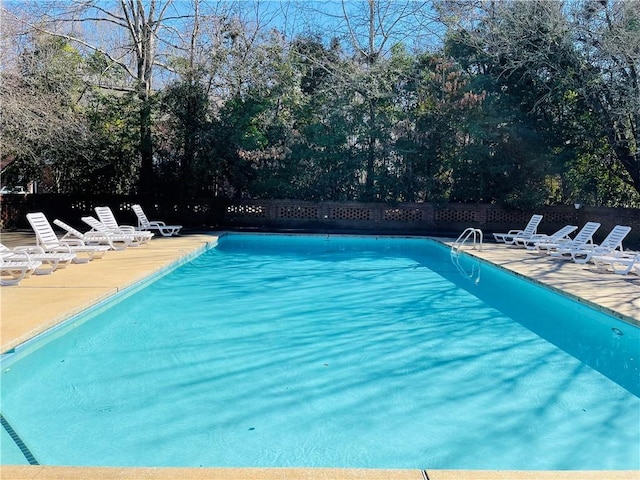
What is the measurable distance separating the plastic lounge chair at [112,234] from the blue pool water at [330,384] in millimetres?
2771

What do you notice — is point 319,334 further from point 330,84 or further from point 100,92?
point 100,92

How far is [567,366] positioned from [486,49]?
11.2 meters

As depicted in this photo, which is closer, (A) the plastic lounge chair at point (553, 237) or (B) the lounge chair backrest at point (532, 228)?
(A) the plastic lounge chair at point (553, 237)

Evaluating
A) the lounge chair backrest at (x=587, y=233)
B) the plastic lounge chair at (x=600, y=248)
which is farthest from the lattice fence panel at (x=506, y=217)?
the plastic lounge chair at (x=600, y=248)

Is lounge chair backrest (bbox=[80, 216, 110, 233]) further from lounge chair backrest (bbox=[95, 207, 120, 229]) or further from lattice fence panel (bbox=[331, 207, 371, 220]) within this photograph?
lattice fence panel (bbox=[331, 207, 371, 220])

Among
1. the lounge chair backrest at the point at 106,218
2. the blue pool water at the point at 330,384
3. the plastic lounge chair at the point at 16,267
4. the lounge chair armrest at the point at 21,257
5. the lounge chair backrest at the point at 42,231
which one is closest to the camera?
the blue pool water at the point at 330,384

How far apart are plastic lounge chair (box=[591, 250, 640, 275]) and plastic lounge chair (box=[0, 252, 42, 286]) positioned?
346 inches

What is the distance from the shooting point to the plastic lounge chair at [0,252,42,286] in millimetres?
6384

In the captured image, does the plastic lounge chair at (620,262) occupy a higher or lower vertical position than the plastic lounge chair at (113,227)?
lower

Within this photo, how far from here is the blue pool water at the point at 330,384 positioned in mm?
3312

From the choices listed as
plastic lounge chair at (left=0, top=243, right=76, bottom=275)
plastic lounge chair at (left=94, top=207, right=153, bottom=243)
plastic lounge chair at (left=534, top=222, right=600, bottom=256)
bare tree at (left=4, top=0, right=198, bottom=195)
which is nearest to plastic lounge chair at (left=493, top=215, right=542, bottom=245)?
plastic lounge chair at (left=534, top=222, right=600, bottom=256)

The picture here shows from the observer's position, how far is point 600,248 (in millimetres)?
9398

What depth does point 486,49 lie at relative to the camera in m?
13.8

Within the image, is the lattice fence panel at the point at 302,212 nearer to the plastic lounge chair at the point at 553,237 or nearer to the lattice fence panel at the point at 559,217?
the plastic lounge chair at the point at 553,237
